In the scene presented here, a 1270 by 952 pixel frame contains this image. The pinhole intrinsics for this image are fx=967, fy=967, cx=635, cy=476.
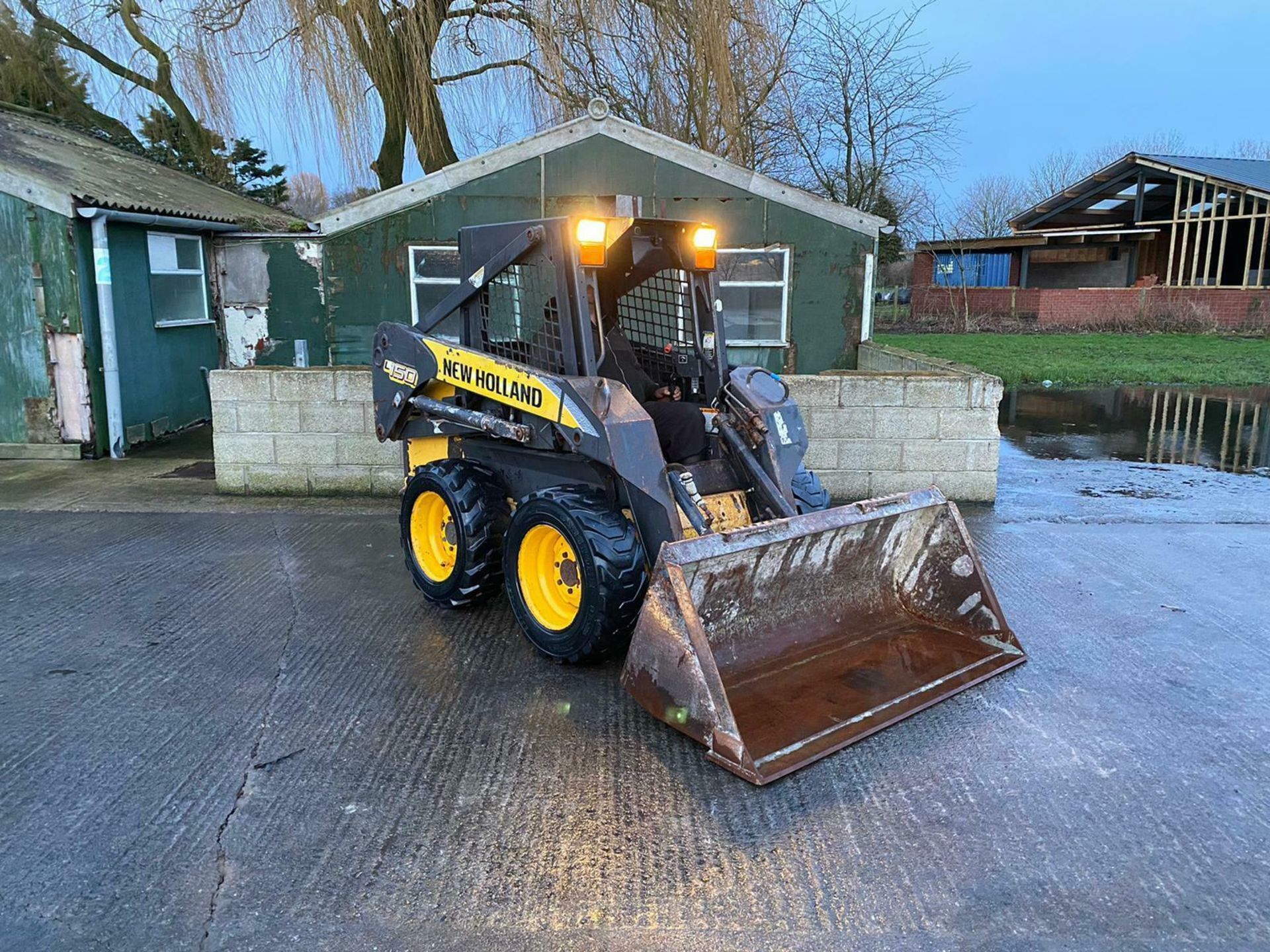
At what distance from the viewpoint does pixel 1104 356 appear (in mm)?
18797

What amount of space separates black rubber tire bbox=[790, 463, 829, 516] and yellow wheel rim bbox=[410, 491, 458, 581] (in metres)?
1.99

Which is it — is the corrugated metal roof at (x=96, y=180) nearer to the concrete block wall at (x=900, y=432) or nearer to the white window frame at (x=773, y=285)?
the white window frame at (x=773, y=285)

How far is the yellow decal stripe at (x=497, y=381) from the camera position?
4668 millimetres

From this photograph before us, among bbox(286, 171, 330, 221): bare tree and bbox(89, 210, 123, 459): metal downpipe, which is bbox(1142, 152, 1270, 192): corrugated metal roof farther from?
bbox(89, 210, 123, 459): metal downpipe

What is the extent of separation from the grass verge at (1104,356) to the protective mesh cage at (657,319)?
908cm

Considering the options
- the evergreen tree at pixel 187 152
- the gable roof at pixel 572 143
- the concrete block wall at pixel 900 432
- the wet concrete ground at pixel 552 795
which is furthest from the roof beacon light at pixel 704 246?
the evergreen tree at pixel 187 152

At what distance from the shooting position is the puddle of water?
10047 millimetres

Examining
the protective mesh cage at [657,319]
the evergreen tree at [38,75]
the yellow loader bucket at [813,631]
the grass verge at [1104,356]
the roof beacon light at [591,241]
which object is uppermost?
the evergreen tree at [38,75]

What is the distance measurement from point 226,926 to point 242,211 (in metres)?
11.4

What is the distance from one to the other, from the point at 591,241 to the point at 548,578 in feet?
5.50

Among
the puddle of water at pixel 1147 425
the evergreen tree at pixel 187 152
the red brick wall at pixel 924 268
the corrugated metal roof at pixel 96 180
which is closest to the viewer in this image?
the corrugated metal roof at pixel 96 180

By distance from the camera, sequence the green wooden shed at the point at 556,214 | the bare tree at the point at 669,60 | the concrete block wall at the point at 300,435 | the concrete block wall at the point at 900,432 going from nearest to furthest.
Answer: the concrete block wall at the point at 900,432, the concrete block wall at the point at 300,435, the green wooden shed at the point at 556,214, the bare tree at the point at 669,60

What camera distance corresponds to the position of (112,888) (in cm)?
301

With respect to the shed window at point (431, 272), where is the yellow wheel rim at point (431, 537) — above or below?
below
